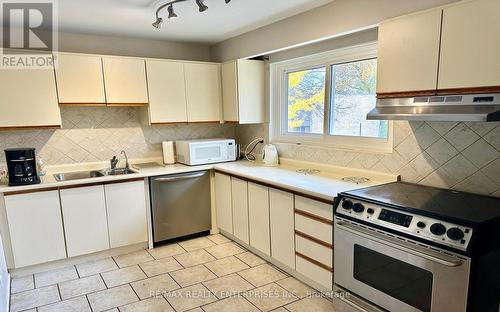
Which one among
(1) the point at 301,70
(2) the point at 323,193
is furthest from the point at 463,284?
(1) the point at 301,70

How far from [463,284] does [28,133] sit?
372 cm

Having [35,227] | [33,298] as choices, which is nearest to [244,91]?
Answer: [35,227]

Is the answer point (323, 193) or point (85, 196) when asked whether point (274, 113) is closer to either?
point (323, 193)

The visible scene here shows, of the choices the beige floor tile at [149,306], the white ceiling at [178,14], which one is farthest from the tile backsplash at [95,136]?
the beige floor tile at [149,306]

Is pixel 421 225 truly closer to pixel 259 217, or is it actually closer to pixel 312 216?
pixel 312 216

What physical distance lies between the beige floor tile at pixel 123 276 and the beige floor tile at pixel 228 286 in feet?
2.07

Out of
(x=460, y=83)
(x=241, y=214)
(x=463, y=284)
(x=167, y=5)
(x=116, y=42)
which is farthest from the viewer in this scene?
(x=116, y=42)

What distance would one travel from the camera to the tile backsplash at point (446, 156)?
1979 millimetres

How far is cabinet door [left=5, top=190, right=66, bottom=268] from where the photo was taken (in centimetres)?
279

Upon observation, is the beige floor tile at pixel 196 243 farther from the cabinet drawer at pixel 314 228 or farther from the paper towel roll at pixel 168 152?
the cabinet drawer at pixel 314 228

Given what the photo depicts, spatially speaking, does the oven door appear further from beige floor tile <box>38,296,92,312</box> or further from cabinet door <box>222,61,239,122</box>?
cabinet door <box>222,61,239,122</box>

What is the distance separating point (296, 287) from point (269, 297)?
0.26 m

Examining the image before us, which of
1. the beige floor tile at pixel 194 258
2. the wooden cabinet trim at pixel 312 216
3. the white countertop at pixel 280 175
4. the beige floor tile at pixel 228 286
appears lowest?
the beige floor tile at pixel 228 286

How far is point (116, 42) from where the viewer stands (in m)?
3.62
